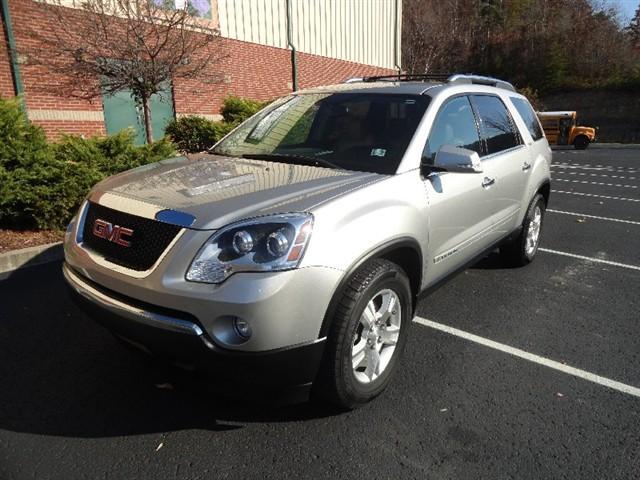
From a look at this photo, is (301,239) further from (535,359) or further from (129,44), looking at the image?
(129,44)

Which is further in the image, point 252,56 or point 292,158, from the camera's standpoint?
point 252,56

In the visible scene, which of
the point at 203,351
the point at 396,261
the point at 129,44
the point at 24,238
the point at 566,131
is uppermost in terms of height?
the point at 129,44

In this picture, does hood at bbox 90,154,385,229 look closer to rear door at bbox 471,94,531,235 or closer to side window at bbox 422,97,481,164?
side window at bbox 422,97,481,164

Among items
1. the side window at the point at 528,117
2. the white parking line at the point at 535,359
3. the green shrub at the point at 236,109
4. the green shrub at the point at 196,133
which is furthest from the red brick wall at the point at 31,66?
the white parking line at the point at 535,359

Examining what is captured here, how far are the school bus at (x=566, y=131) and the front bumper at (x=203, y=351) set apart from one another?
2886 cm

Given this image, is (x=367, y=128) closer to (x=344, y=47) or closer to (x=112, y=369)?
(x=112, y=369)

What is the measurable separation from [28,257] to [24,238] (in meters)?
0.50

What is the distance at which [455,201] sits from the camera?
11.0 feet

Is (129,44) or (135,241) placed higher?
(129,44)

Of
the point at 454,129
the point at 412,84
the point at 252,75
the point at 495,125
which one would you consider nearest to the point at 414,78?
the point at 412,84

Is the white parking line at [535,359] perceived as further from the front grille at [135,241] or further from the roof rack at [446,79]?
the front grille at [135,241]

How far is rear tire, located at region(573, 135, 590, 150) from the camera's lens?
26.8 metres

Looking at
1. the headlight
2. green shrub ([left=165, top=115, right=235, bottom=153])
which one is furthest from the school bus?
the headlight

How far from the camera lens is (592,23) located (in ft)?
157
